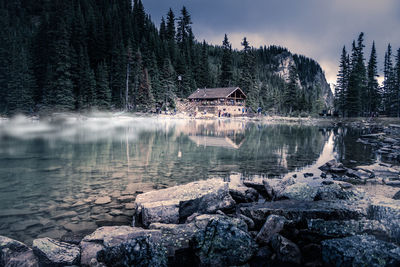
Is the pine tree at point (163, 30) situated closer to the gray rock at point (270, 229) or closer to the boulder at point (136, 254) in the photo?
the gray rock at point (270, 229)

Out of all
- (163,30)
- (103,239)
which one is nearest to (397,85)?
(103,239)

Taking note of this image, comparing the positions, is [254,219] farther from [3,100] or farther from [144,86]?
[3,100]

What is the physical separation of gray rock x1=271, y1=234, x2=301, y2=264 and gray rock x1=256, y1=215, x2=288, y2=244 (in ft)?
1.12

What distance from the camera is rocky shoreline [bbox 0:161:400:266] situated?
409 centimetres

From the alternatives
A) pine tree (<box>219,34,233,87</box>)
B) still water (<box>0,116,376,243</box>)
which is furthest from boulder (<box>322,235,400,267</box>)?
pine tree (<box>219,34,233,87</box>)

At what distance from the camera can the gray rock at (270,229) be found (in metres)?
5.09

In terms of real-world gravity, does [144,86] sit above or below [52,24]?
below

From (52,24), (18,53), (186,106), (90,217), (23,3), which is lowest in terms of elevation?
(90,217)

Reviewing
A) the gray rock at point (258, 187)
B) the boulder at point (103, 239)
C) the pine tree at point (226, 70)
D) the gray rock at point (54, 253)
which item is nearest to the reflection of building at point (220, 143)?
the gray rock at point (258, 187)

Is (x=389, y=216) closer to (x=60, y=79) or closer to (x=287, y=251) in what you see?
(x=287, y=251)

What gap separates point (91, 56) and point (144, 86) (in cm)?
1859

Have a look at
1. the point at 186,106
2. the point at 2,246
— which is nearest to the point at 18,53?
the point at 186,106

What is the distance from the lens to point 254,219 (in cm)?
607

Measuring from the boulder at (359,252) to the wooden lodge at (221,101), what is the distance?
6508 centimetres
